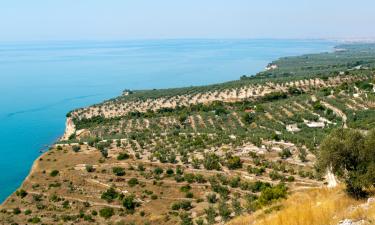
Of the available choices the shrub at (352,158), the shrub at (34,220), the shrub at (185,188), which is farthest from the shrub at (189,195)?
the shrub at (352,158)

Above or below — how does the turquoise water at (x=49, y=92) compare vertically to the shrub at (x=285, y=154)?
below

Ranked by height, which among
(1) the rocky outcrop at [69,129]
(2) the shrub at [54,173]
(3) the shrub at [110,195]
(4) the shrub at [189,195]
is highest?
(4) the shrub at [189,195]

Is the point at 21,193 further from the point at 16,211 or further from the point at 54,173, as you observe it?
the point at 54,173

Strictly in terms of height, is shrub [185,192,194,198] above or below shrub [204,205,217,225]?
below

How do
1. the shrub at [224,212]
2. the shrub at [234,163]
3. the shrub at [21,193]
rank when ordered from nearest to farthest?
the shrub at [224,212]
the shrub at [234,163]
the shrub at [21,193]

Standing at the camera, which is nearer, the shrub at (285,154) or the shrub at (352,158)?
the shrub at (352,158)

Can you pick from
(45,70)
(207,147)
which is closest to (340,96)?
(207,147)

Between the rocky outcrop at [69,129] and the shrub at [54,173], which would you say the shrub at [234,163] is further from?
the rocky outcrop at [69,129]

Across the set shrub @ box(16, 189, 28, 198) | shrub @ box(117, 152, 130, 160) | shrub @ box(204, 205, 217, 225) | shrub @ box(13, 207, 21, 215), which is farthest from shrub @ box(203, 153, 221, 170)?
shrub @ box(16, 189, 28, 198)

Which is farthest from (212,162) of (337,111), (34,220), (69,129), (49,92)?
(49,92)

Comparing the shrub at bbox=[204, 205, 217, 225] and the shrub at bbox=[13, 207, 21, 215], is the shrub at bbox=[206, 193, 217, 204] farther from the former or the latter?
the shrub at bbox=[13, 207, 21, 215]
